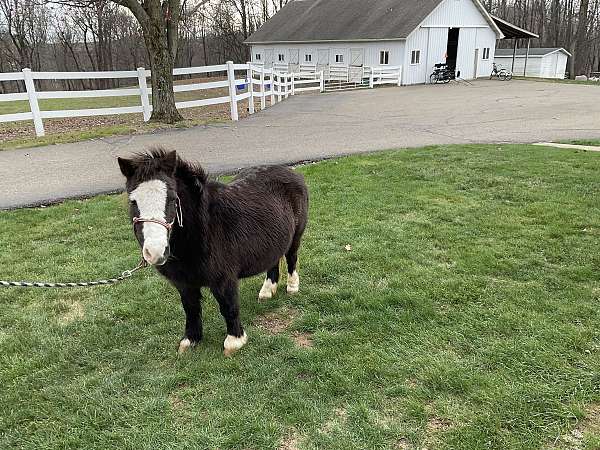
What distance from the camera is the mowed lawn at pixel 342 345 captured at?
2537 millimetres

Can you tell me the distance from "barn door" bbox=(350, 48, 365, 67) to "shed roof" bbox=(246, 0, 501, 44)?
32.1 inches

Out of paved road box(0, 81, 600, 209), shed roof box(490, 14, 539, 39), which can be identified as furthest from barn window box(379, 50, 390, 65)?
paved road box(0, 81, 600, 209)

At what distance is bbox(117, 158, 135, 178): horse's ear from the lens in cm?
244

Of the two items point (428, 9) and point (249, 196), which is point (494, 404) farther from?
point (428, 9)

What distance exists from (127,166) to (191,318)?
1302mm

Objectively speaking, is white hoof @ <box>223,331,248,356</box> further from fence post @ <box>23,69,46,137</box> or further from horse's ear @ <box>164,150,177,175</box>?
fence post @ <box>23,69,46,137</box>

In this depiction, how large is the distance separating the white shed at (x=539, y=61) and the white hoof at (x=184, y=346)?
145 ft

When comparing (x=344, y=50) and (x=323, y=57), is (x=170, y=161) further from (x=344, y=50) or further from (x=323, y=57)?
(x=323, y=57)

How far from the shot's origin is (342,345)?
3.27m

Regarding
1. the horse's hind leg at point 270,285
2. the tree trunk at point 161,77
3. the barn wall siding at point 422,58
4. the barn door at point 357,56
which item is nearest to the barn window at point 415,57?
the barn wall siding at point 422,58

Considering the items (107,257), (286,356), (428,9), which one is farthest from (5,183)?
(428,9)

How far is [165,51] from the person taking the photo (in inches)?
511

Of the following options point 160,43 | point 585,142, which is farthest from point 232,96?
point 585,142

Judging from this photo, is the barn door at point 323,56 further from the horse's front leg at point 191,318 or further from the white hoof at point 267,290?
the horse's front leg at point 191,318
